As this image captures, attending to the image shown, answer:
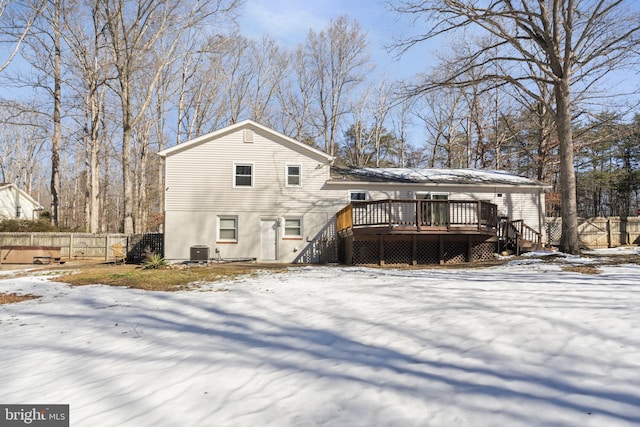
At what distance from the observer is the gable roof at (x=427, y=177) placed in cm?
1925

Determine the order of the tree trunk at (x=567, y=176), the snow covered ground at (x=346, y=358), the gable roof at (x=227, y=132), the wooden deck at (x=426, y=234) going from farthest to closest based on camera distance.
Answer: the gable roof at (x=227, y=132)
the wooden deck at (x=426, y=234)
the tree trunk at (x=567, y=176)
the snow covered ground at (x=346, y=358)

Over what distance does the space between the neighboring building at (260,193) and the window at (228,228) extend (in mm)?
47

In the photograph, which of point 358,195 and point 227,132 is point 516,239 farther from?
point 227,132

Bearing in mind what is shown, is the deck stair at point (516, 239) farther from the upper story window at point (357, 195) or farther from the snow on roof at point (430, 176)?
the upper story window at point (357, 195)

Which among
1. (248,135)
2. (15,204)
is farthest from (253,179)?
(15,204)

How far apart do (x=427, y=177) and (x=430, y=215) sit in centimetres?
512

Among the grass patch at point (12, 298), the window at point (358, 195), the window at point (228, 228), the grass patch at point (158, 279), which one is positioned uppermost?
the window at point (358, 195)

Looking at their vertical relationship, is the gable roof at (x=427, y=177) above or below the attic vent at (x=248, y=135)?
below

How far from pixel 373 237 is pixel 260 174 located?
6.53 meters

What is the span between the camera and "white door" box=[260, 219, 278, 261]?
1862 cm

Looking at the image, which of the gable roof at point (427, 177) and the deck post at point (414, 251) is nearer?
the deck post at point (414, 251)

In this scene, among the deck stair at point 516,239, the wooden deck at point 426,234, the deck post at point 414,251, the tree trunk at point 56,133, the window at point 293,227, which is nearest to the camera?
the wooden deck at point 426,234

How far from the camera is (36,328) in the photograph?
6590 mm

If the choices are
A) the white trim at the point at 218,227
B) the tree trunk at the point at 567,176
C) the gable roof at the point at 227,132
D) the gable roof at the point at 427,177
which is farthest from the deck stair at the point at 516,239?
the white trim at the point at 218,227
